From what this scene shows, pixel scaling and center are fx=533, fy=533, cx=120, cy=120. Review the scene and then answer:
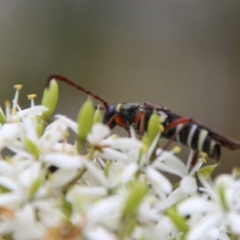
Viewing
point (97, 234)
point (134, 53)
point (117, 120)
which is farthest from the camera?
point (134, 53)

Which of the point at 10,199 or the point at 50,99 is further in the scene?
the point at 50,99

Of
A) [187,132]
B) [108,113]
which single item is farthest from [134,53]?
[187,132]

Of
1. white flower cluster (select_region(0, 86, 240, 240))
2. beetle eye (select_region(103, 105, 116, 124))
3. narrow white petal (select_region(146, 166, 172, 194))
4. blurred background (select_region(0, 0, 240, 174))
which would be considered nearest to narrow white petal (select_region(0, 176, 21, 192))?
white flower cluster (select_region(0, 86, 240, 240))

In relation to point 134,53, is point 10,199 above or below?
above

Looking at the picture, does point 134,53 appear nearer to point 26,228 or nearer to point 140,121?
point 140,121

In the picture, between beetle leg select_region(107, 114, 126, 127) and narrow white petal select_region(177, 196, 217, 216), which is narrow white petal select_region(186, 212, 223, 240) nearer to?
narrow white petal select_region(177, 196, 217, 216)

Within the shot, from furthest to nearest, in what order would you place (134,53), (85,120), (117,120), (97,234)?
1. (134,53)
2. (117,120)
3. (85,120)
4. (97,234)

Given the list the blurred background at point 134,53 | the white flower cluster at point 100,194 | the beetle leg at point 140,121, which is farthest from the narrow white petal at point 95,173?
the blurred background at point 134,53
